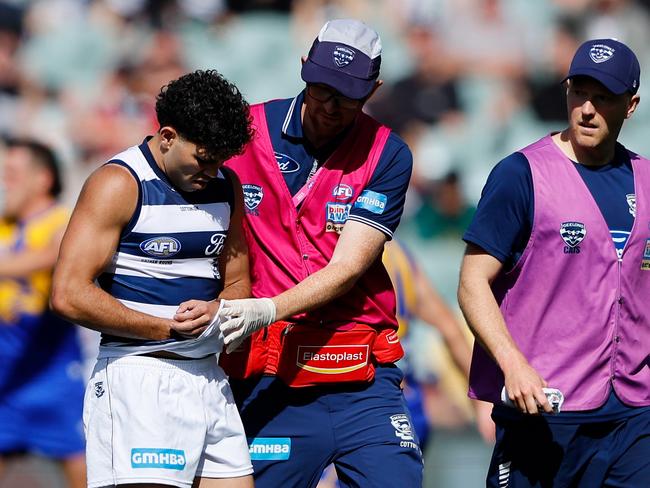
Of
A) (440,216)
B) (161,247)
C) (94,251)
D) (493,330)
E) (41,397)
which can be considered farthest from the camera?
(440,216)

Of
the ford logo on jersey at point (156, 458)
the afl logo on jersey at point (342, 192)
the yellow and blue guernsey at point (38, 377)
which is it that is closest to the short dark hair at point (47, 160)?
the yellow and blue guernsey at point (38, 377)

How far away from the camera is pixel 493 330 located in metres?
3.74

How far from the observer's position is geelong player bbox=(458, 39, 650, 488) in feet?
12.6

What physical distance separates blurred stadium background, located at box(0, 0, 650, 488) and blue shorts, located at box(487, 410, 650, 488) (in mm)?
4551

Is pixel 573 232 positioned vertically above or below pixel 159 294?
above

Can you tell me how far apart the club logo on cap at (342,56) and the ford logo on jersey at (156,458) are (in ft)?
4.71

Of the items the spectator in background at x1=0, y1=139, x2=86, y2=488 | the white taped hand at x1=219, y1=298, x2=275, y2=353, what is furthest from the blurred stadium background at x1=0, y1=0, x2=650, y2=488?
the white taped hand at x1=219, y1=298, x2=275, y2=353

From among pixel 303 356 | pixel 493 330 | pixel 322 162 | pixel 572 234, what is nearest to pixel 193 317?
pixel 303 356

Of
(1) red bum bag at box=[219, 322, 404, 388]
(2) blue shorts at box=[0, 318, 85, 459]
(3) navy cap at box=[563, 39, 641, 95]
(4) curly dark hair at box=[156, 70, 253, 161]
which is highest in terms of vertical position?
(3) navy cap at box=[563, 39, 641, 95]

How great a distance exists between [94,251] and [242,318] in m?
0.52

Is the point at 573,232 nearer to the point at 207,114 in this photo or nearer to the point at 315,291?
the point at 315,291

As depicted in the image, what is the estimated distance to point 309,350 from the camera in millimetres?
4004

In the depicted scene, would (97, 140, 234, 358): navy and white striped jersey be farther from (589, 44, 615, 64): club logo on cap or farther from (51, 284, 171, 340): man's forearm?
(589, 44, 615, 64): club logo on cap

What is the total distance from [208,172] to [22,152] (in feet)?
12.3
